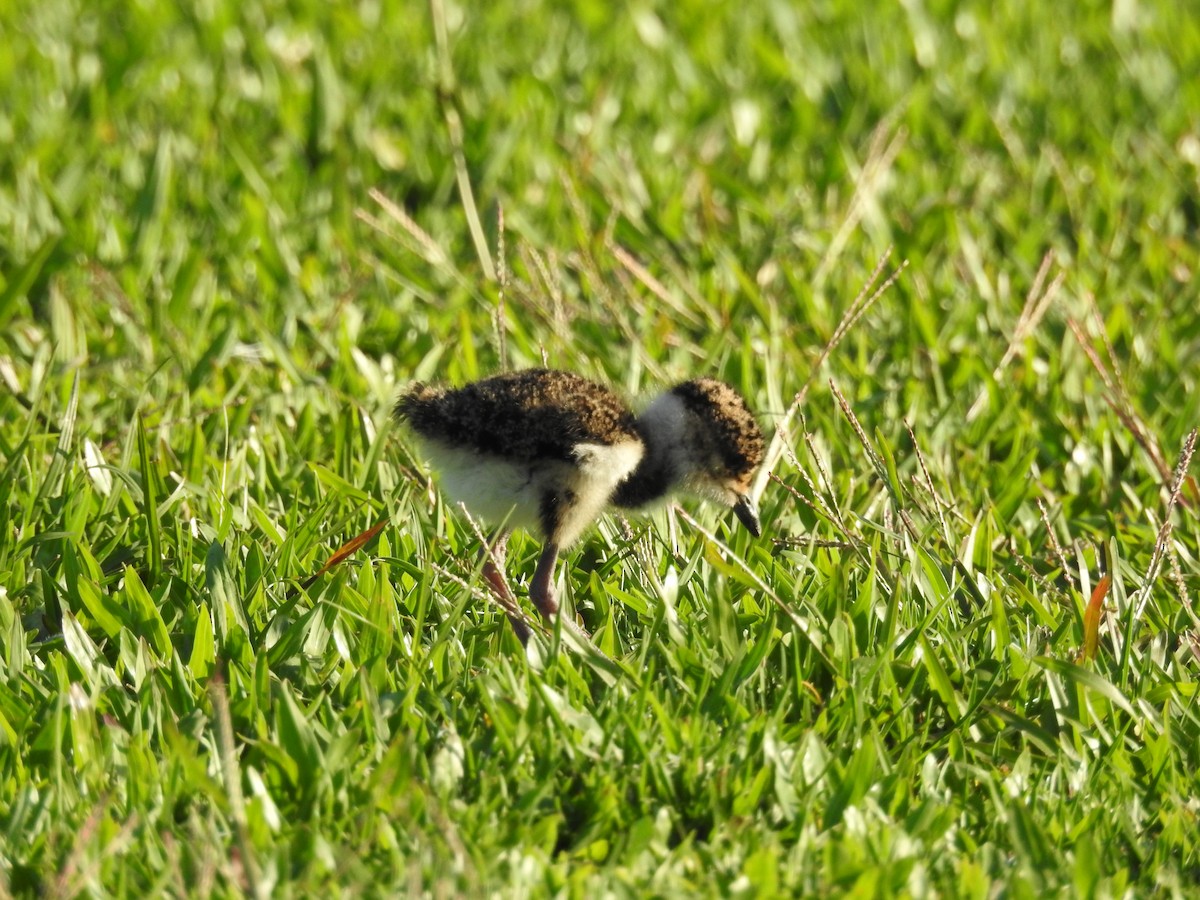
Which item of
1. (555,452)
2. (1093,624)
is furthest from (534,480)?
(1093,624)

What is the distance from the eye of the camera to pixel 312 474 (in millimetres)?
4852

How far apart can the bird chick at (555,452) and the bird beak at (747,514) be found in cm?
7

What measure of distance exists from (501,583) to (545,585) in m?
0.12

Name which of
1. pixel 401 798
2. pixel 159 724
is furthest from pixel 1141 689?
pixel 159 724

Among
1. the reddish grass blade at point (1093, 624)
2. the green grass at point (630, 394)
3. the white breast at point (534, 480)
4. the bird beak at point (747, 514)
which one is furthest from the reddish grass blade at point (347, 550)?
the reddish grass blade at point (1093, 624)

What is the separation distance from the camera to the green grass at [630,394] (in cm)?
327

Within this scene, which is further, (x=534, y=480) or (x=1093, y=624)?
(x=534, y=480)

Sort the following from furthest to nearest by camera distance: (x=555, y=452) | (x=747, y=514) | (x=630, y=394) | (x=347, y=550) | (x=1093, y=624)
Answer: (x=630, y=394) < (x=747, y=514) < (x=347, y=550) < (x=555, y=452) < (x=1093, y=624)

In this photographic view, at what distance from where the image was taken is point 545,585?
4.13 m

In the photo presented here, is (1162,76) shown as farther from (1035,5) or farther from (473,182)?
(473,182)

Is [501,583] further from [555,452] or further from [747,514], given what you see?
A: [747,514]

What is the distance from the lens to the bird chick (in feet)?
13.3

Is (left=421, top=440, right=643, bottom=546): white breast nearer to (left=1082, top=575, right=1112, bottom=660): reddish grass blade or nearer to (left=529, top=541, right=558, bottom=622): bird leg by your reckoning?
(left=529, top=541, right=558, bottom=622): bird leg

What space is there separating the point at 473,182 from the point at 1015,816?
4.59 m
